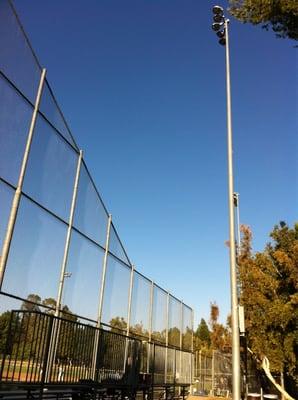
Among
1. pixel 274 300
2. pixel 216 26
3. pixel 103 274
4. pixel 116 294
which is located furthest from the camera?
pixel 274 300

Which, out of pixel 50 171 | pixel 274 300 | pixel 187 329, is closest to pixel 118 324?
pixel 50 171

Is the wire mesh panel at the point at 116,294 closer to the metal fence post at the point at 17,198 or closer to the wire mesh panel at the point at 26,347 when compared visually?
the wire mesh panel at the point at 26,347

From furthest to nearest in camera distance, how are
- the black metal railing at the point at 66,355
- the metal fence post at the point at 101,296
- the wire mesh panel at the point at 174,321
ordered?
the wire mesh panel at the point at 174,321, the metal fence post at the point at 101,296, the black metal railing at the point at 66,355

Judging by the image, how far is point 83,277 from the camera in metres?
10.3

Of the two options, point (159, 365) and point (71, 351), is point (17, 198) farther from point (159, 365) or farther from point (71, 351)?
point (159, 365)

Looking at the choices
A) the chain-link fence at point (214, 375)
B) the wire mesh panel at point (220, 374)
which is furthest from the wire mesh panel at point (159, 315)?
the wire mesh panel at point (220, 374)

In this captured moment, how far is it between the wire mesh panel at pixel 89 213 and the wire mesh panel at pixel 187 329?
11414 mm

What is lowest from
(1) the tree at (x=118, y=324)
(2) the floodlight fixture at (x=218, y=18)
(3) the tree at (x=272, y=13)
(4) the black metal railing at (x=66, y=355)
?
(4) the black metal railing at (x=66, y=355)

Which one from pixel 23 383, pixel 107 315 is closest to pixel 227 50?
pixel 107 315

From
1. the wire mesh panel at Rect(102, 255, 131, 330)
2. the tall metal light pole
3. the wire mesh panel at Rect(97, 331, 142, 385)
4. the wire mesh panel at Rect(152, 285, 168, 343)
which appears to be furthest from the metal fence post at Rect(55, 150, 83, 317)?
the wire mesh panel at Rect(152, 285, 168, 343)

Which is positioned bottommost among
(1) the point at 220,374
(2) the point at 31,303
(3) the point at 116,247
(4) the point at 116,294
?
(1) the point at 220,374

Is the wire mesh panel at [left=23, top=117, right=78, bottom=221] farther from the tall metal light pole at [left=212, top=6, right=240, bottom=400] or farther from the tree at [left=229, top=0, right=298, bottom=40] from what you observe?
the tree at [left=229, top=0, right=298, bottom=40]

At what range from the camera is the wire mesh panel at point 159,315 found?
1708 cm

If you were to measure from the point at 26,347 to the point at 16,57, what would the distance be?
4663 millimetres
